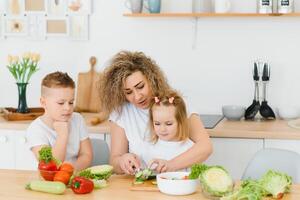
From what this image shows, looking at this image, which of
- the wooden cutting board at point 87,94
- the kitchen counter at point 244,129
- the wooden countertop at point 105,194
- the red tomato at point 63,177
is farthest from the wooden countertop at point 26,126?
the red tomato at point 63,177

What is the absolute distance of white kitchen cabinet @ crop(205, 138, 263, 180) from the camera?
326cm

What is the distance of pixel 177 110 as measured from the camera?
260 cm

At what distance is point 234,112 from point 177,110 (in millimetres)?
1049

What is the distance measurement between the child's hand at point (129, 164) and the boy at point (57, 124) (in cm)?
27

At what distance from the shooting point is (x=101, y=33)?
3.92m

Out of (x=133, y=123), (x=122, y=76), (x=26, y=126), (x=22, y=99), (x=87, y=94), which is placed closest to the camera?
(x=122, y=76)

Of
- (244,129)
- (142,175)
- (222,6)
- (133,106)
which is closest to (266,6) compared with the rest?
(222,6)

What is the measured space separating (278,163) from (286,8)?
4.04ft

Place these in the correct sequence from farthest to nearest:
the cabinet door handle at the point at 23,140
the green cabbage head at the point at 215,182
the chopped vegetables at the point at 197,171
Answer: the cabinet door handle at the point at 23,140
the chopped vegetables at the point at 197,171
the green cabbage head at the point at 215,182

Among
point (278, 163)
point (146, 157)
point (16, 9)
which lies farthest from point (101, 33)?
point (278, 163)

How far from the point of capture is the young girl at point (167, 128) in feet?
8.48

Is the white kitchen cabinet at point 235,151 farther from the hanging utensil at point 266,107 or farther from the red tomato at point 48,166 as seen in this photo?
the red tomato at point 48,166

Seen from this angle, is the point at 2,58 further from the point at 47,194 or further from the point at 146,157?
the point at 47,194

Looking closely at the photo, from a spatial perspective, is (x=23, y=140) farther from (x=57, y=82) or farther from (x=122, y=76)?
(x=122, y=76)
